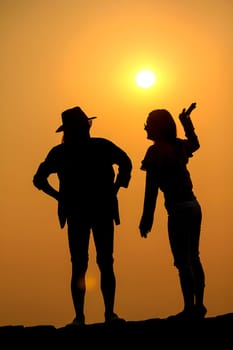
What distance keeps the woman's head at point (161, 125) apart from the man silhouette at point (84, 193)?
0.53 m

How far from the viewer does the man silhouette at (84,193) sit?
586 centimetres

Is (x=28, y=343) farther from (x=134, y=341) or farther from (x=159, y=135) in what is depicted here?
(x=159, y=135)

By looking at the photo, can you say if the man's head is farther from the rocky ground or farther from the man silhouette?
the rocky ground

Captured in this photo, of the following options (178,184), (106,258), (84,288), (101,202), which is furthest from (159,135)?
(84,288)

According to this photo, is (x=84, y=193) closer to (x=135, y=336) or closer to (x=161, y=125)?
(x=161, y=125)

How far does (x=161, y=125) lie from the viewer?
581 cm

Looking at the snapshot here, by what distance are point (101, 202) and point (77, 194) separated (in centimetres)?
32

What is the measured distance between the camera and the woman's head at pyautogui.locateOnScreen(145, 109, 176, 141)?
19.1 ft

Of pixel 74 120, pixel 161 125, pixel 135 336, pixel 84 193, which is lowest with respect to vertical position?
pixel 135 336

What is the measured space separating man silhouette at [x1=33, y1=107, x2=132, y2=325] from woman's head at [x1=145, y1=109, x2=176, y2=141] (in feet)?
1.74

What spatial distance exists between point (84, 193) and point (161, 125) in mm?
1239

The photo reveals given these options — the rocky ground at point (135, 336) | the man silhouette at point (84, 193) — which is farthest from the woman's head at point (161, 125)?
the rocky ground at point (135, 336)

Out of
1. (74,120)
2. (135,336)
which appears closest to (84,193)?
(74,120)

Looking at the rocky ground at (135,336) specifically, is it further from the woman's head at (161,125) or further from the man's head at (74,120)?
the man's head at (74,120)
